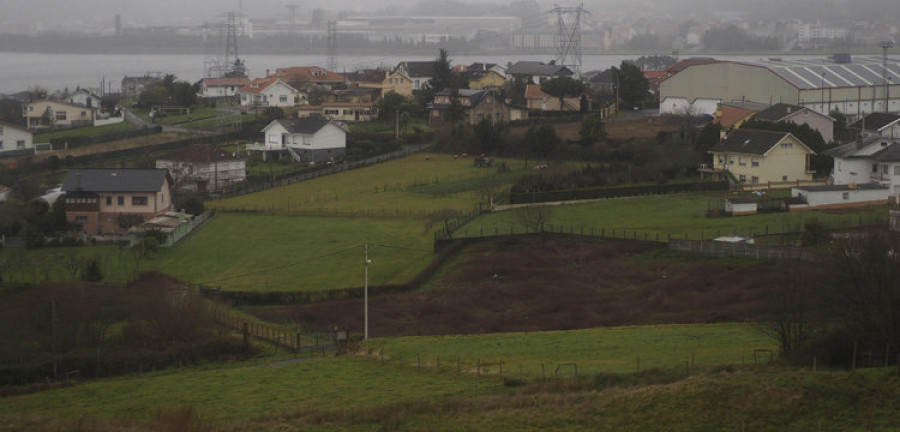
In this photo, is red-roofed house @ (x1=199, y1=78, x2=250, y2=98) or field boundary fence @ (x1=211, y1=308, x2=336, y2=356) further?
red-roofed house @ (x1=199, y1=78, x2=250, y2=98)

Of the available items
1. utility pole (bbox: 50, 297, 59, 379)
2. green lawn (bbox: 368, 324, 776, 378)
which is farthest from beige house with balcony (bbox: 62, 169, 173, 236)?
green lawn (bbox: 368, 324, 776, 378)

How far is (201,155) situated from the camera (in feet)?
92.9

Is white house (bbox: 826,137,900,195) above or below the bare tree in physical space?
above

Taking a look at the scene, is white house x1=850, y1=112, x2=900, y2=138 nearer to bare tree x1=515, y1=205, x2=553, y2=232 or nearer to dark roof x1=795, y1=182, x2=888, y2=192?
dark roof x1=795, y1=182, x2=888, y2=192

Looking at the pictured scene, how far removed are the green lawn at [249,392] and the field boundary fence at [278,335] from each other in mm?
1078

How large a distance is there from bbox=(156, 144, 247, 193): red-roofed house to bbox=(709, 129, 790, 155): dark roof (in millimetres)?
11746

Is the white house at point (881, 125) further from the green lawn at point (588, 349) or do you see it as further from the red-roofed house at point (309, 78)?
the red-roofed house at point (309, 78)

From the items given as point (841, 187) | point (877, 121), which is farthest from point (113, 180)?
point (877, 121)

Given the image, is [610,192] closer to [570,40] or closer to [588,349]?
[588,349]

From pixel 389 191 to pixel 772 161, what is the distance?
853cm

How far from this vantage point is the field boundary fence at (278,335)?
13.7m

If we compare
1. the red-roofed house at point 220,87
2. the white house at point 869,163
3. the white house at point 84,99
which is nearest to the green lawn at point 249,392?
the white house at point 869,163

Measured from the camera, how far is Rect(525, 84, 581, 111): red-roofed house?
38.2m

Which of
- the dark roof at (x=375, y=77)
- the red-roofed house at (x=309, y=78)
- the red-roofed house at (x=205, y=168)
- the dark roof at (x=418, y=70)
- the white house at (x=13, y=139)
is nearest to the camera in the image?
the red-roofed house at (x=205, y=168)
